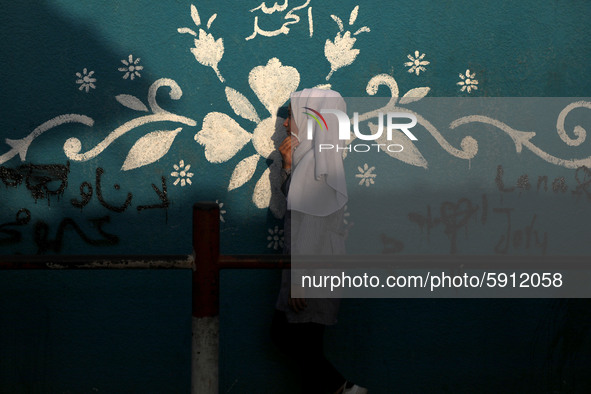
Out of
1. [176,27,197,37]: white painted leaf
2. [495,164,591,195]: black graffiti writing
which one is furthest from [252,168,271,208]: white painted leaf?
[495,164,591,195]: black graffiti writing

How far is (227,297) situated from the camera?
3.19 m

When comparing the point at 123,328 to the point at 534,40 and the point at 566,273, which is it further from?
the point at 534,40

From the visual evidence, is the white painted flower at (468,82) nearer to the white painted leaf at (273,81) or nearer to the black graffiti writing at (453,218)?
the black graffiti writing at (453,218)

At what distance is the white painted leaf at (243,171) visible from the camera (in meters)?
3.14

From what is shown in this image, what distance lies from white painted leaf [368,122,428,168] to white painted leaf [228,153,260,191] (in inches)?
26.0

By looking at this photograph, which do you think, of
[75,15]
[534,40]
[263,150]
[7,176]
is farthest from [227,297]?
[534,40]

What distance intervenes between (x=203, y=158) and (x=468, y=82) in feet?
4.67

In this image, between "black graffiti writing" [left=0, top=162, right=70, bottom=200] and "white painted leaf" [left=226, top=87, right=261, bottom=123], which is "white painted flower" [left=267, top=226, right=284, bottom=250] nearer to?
"white painted leaf" [left=226, top=87, right=261, bottom=123]

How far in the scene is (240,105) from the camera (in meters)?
3.12

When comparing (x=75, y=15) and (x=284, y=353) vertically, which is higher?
(x=75, y=15)

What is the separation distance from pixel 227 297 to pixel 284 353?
1.36ft

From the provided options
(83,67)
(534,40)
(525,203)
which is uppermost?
(534,40)

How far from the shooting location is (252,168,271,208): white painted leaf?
10.3ft

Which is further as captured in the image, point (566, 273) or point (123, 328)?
point (566, 273)
